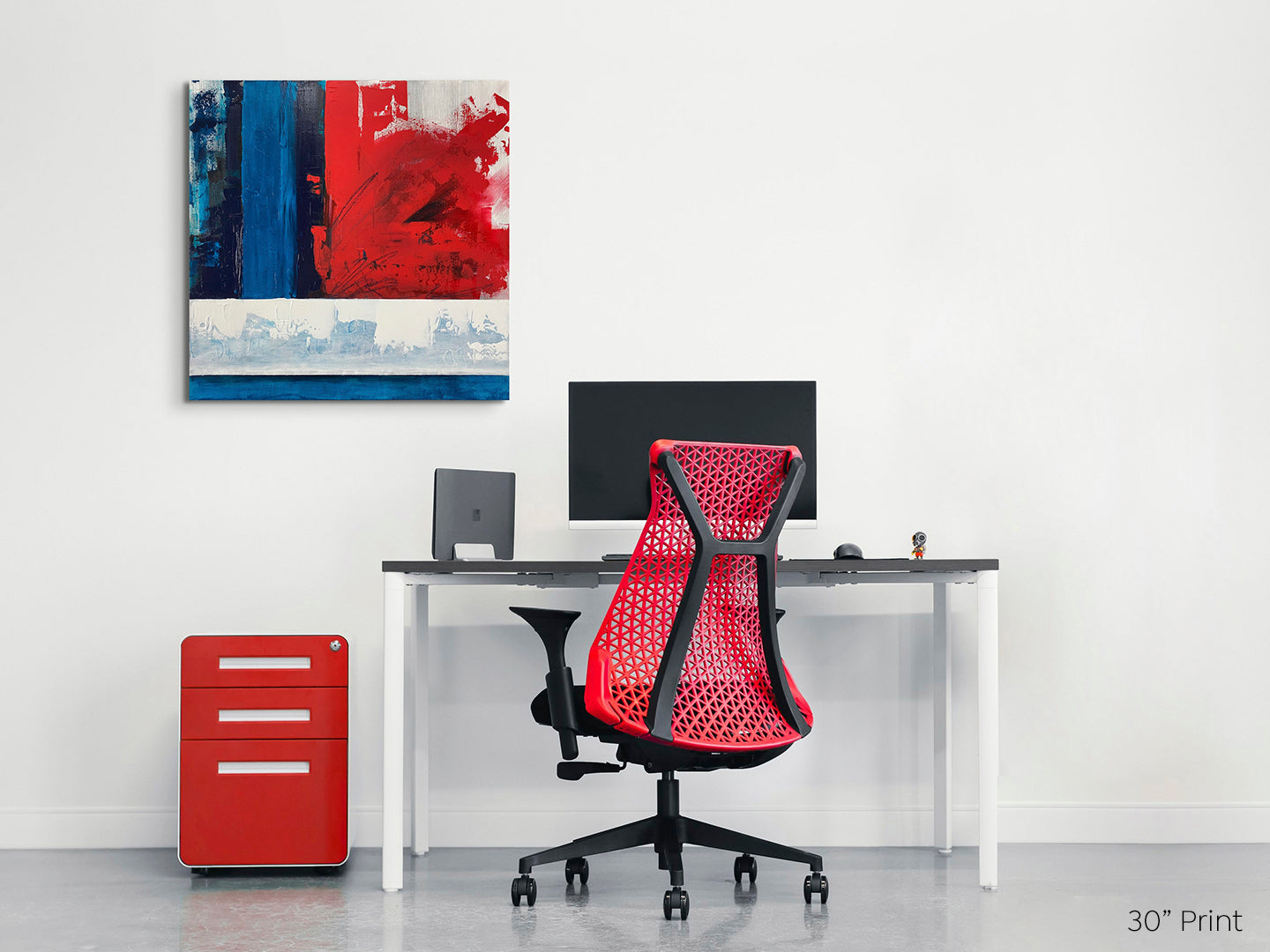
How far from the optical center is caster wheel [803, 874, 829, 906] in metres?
2.38

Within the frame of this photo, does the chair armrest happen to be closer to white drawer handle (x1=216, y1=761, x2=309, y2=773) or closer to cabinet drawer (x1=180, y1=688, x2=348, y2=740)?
cabinet drawer (x1=180, y1=688, x2=348, y2=740)

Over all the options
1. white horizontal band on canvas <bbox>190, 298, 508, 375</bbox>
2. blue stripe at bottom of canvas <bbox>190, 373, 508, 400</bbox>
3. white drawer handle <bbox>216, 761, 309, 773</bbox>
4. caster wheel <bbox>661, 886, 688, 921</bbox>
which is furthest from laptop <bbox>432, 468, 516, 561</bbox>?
caster wheel <bbox>661, 886, 688, 921</bbox>

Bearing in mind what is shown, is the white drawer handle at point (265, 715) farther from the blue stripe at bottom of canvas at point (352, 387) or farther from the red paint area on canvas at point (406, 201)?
the red paint area on canvas at point (406, 201)

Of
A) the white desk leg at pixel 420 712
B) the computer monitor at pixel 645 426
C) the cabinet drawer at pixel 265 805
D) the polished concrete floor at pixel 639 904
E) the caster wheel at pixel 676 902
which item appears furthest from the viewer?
the white desk leg at pixel 420 712

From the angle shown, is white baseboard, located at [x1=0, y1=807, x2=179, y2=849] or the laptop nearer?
the laptop

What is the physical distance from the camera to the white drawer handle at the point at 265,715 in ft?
8.78

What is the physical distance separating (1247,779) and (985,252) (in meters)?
1.81

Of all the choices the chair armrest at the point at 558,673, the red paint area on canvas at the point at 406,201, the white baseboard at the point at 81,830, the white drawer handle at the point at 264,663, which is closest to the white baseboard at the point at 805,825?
the white baseboard at the point at 81,830

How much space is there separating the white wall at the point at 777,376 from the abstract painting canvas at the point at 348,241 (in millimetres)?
83

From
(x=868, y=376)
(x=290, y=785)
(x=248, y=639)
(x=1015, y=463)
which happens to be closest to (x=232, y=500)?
(x=248, y=639)

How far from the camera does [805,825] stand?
3.08m

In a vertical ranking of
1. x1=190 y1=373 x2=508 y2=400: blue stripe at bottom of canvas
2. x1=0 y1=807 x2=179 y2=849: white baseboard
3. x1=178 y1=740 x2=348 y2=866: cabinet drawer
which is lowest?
x1=0 y1=807 x2=179 y2=849: white baseboard

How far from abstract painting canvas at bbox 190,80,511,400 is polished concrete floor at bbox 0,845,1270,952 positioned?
1402 mm

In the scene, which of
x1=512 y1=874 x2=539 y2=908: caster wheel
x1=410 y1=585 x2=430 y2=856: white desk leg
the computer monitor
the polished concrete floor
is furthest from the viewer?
x1=410 y1=585 x2=430 y2=856: white desk leg
